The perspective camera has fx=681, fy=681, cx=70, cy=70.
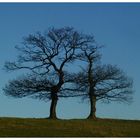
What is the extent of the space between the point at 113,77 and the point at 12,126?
609 inches

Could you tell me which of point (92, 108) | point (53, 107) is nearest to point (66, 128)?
point (53, 107)

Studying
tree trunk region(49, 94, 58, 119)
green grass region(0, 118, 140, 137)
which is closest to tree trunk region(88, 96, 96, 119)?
tree trunk region(49, 94, 58, 119)

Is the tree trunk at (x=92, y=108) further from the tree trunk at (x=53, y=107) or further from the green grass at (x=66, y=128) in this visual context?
the green grass at (x=66, y=128)

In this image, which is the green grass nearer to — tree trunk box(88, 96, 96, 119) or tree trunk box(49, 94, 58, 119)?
tree trunk box(88, 96, 96, 119)

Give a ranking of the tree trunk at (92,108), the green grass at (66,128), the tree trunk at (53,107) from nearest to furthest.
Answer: the green grass at (66,128) < the tree trunk at (53,107) < the tree trunk at (92,108)

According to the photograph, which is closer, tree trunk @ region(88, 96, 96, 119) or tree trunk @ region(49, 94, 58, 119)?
tree trunk @ region(49, 94, 58, 119)

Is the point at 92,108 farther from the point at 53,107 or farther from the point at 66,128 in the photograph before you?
the point at 66,128

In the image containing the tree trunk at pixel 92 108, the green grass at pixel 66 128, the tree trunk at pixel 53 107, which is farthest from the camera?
the tree trunk at pixel 92 108

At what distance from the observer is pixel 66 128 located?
48.9m

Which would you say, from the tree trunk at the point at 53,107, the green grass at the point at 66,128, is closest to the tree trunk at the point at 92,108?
the tree trunk at the point at 53,107

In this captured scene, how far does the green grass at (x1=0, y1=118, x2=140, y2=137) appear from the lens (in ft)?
151

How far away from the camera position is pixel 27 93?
6047 cm

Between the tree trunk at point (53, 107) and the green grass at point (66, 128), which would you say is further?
the tree trunk at point (53, 107)

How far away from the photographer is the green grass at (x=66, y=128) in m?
46.1
